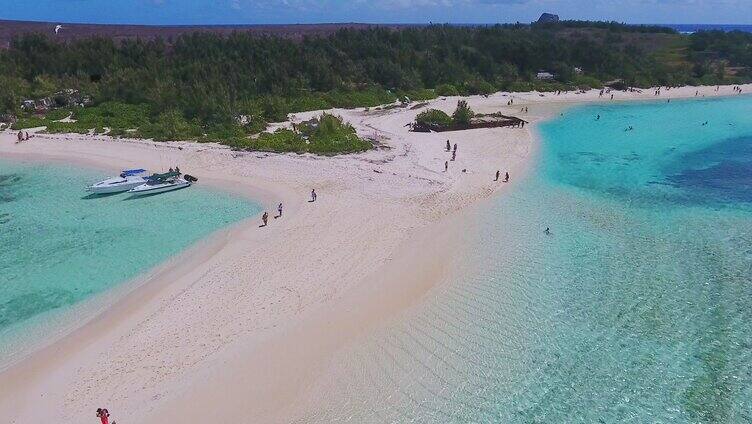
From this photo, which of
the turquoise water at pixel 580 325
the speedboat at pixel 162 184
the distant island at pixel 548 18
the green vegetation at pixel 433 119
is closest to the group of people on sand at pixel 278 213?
the speedboat at pixel 162 184

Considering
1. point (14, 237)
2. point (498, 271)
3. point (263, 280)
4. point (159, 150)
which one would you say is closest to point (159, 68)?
point (159, 150)

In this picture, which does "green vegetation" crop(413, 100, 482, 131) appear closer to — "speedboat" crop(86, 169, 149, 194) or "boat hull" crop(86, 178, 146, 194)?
"speedboat" crop(86, 169, 149, 194)

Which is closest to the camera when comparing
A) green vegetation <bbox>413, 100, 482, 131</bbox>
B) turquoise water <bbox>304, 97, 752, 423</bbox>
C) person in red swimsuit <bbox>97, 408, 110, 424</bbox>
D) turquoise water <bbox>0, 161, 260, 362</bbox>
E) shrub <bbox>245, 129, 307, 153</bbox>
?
person in red swimsuit <bbox>97, 408, 110, 424</bbox>

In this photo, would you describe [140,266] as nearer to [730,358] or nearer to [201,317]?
[201,317]

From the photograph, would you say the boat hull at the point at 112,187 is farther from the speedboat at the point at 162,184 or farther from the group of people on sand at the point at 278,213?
the group of people on sand at the point at 278,213

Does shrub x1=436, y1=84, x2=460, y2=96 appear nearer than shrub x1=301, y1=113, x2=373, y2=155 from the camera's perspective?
No

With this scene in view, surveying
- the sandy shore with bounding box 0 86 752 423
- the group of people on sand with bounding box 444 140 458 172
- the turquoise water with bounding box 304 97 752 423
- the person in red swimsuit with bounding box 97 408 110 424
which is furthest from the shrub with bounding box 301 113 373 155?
the person in red swimsuit with bounding box 97 408 110 424
